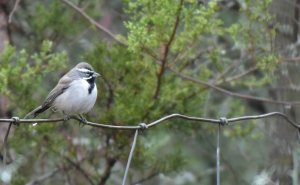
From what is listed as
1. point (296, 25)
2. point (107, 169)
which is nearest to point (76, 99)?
point (107, 169)

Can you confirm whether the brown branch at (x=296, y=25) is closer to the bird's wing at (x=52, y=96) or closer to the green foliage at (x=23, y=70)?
the green foliage at (x=23, y=70)

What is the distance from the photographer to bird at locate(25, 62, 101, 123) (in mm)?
5730

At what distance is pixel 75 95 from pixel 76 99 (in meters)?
0.06

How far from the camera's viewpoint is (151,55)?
616 centimetres

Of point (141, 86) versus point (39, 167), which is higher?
point (141, 86)

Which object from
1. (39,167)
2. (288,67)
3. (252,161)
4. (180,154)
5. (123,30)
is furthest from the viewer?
(123,30)

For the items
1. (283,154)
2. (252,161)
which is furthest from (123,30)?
(283,154)

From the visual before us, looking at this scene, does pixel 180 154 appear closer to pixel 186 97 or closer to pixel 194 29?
pixel 186 97

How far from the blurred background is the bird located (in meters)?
0.36

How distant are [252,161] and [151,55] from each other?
3.46 metres

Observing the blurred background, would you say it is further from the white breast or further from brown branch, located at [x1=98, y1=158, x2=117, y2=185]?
the white breast

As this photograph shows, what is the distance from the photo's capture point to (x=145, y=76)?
21.5 feet

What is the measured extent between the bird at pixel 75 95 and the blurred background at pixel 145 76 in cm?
36

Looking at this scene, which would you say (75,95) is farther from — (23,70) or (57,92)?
(23,70)
